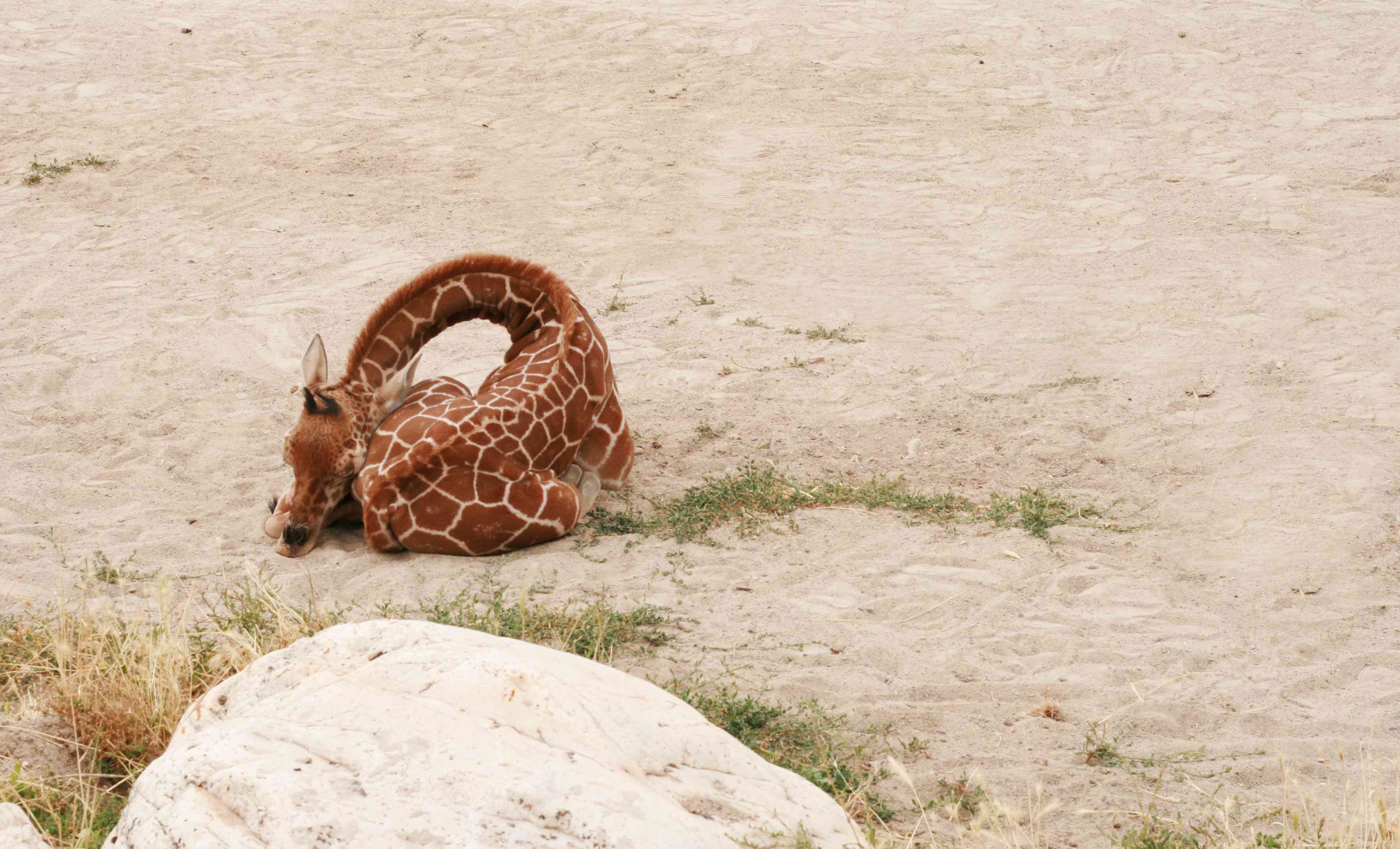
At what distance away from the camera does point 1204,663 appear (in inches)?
181

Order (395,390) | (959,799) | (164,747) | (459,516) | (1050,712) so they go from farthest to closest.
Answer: (395,390) < (459,516) < (1050,712) < (164,747) < (959,799)

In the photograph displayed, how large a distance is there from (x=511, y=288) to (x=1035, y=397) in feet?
9.91

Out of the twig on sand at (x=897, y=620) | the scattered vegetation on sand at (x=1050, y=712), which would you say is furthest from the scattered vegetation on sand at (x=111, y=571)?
the scattered vegetation on sand at (x=1050, y=712)

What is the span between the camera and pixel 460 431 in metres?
5.54

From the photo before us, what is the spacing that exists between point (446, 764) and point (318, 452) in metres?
3.20

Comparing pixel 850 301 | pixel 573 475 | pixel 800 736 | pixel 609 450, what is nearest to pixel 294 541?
pixel 573 475

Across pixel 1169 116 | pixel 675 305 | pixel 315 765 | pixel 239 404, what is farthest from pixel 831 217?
pixel 315 765

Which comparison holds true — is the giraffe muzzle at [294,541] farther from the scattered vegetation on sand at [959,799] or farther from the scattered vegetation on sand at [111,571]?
the scattered vegetation on sand at [959,799]

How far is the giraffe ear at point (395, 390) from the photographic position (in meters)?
5.92

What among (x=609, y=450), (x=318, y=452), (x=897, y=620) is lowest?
(x=897, y=620)

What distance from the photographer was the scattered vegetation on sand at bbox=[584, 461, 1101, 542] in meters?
5.68

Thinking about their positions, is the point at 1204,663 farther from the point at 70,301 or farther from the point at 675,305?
the point at 70,301

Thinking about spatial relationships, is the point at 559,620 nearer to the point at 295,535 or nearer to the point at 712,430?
the point at 295,535

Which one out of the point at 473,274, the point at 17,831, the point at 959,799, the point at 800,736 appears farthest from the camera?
the point at 473,274
